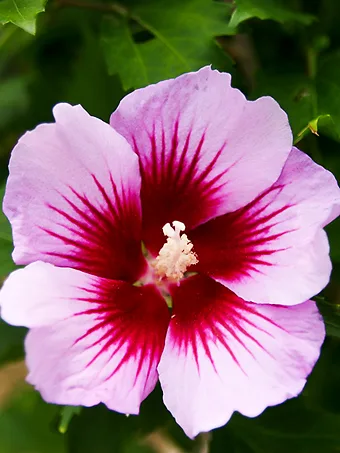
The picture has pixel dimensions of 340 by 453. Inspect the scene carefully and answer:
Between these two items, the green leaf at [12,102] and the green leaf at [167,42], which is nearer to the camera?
the green leaf at [167,42]

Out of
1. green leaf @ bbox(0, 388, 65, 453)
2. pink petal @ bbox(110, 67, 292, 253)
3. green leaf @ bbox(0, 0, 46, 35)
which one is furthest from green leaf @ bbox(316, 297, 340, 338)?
green leaf @ bbox(0, 388, 65, 453)

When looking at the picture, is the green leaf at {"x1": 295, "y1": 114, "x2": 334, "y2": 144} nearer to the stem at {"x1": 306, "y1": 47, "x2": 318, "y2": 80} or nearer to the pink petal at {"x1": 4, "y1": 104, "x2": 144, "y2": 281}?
the pink petal at {"x1": 4, "y1": 104, "x2": 144, "y2": 281}

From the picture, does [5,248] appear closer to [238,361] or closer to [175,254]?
[175,254]

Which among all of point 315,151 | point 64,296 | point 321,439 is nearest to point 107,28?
point 315,151

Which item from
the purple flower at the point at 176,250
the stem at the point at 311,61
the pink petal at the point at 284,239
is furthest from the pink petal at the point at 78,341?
the stem at the point at 311,61

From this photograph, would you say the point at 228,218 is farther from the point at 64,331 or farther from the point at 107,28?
the point at 107,28

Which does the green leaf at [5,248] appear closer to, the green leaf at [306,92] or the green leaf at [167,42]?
the green leaf at [167,42]
